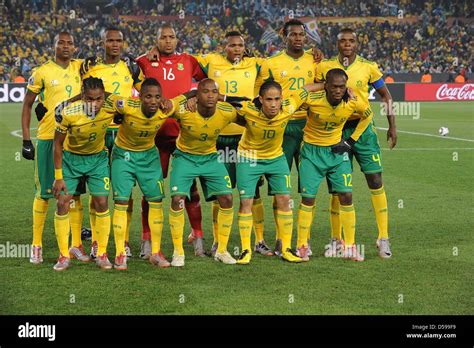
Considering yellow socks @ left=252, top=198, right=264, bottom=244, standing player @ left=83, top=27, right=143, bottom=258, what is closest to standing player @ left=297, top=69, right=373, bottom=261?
yellow socks @ left=252, top=198, right=264, bottom=244

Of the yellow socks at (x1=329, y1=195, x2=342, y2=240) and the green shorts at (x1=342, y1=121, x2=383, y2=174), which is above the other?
the green shorts at (x1=342, y1=121, x2=383, y2=174)

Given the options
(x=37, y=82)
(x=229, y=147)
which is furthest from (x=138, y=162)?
(x=37, y=82)

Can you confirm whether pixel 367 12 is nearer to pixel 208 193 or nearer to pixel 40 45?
pixel 40 45

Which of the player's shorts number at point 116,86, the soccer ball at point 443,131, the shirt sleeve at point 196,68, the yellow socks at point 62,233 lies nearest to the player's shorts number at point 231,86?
the shirt sleeve at point 196,68

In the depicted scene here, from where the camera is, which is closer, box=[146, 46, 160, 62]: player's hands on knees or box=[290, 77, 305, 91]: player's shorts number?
box=[146, 46, 160, 62]: player's hands on knees

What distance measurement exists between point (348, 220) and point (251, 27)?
33.4m

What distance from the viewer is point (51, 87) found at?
7.79m

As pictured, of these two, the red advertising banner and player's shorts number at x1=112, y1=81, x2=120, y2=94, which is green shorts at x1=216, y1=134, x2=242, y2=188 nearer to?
player's shorts number at x1=112, y1=81, x2=120, y2=94

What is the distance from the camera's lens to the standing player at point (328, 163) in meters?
7.71

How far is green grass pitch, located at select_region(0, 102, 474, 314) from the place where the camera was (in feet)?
19.8

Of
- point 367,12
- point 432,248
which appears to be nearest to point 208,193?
point 432,248

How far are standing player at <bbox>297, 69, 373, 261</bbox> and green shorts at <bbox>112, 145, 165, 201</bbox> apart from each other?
4.88 ft

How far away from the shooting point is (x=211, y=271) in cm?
729
